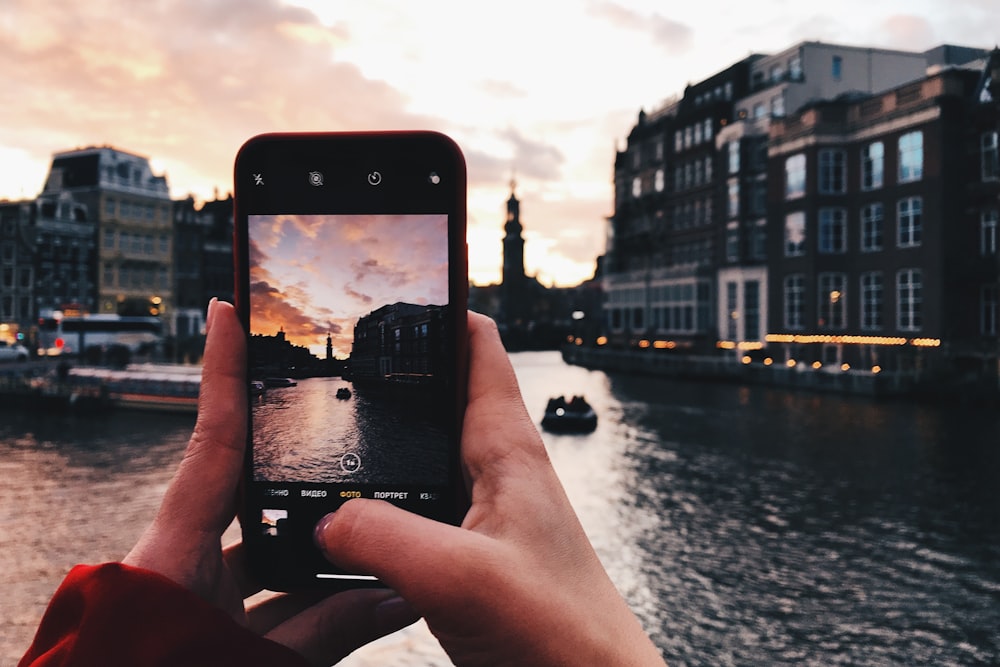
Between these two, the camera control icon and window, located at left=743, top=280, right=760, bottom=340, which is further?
window, located at left=743, top=280, right=760, bottom=340

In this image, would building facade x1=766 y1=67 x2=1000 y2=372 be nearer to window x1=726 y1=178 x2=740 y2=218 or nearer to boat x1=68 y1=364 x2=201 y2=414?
window x1=726 y1=178 x2=740 y2=218

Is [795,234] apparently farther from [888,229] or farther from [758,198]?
[758,198]

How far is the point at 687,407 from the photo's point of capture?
1913 inches

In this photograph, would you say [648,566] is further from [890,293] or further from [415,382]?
[890,293]

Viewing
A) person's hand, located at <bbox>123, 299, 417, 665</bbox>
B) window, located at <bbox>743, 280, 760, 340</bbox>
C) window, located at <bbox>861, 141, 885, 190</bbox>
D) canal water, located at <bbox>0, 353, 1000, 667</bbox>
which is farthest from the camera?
window, located at <bbox>743, 280, 760, 340</bbox>

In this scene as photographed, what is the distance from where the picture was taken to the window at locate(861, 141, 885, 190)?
57.7 meters

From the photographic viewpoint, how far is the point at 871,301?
5772 cm

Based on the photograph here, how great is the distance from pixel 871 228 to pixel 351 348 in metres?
61.8

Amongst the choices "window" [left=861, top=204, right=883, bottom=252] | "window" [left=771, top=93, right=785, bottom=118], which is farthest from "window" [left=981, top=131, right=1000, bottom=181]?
"window" [left=771, top=93, right=785, bottom=118]

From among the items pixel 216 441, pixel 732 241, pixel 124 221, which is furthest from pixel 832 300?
pixel 124 221

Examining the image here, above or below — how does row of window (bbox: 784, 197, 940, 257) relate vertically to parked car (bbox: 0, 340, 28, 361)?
above

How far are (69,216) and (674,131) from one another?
204ft

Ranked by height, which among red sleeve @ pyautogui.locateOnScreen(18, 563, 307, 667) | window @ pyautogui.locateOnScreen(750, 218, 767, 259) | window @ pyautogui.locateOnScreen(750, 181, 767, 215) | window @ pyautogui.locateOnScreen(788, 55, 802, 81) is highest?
window @ pyautogui.locateOnScreen(788, 55, 802, 81)

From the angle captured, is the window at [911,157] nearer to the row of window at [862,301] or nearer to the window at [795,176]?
the row of window at [862,301]
